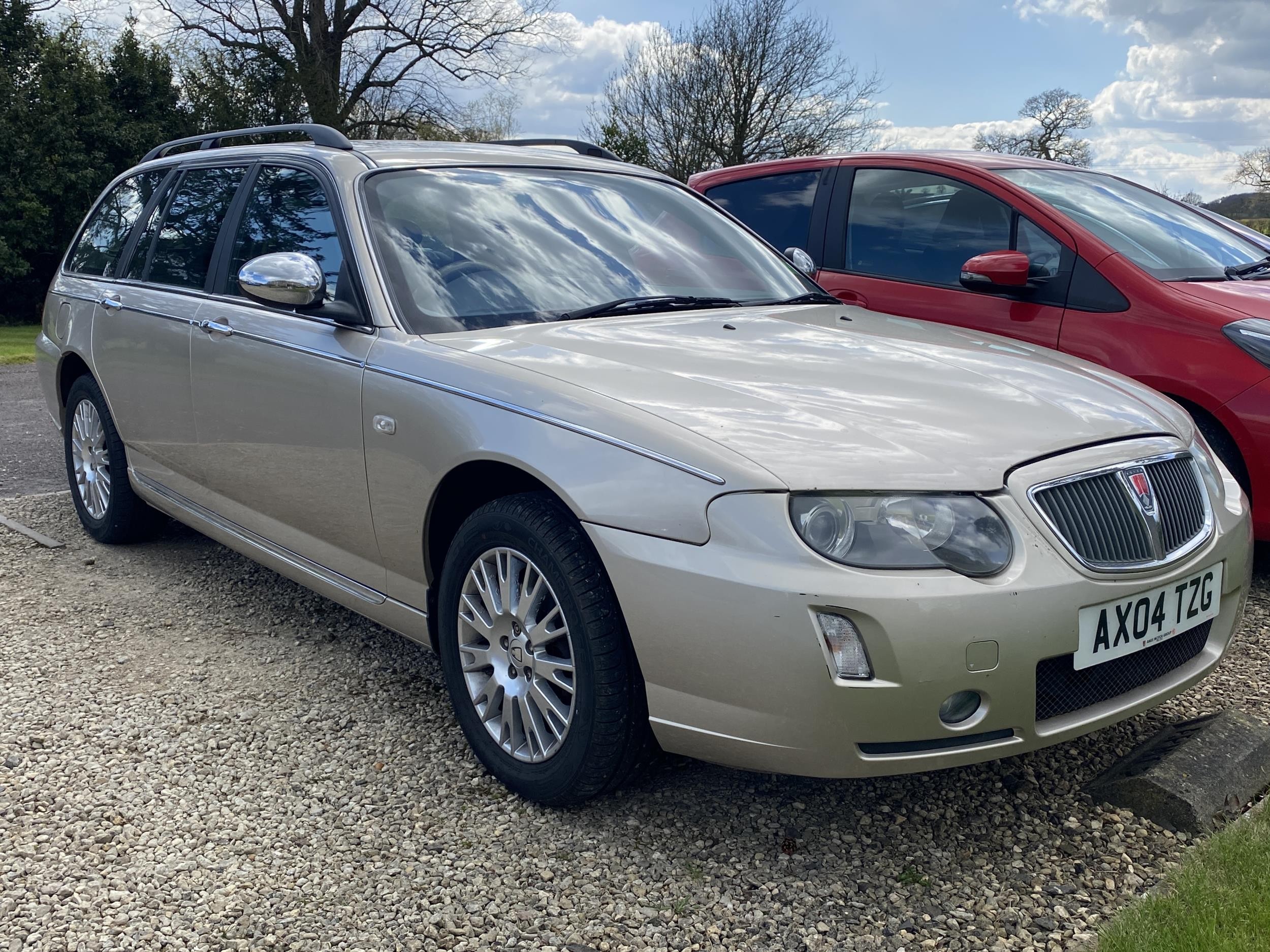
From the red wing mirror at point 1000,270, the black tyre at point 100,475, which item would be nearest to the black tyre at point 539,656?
the black tyre at point 100,475

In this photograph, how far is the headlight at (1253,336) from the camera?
409cm

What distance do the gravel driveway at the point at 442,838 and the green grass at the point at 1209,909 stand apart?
118 mm

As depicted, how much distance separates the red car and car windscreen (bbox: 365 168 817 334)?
882 millimetres

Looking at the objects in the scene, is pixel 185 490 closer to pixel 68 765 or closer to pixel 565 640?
pixel 68 765

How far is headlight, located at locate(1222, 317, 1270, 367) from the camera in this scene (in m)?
4.09

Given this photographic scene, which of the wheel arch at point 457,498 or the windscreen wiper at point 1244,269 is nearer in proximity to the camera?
the wheel arch at point 457,498

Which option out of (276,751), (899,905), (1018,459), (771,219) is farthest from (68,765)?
(771,219)

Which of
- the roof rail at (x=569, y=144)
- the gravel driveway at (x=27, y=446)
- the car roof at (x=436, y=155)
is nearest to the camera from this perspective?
the car roof at (x=436, y=155)

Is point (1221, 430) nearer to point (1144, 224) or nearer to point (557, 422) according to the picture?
point (1144, 224)

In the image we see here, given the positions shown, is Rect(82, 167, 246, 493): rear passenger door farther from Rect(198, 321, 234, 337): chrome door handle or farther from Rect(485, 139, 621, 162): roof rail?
Rect(485, 139, 621, 162): roof rail

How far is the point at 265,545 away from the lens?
12.2 feet

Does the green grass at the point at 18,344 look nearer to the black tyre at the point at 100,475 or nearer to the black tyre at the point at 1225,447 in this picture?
the black tyre at the point at 100,475

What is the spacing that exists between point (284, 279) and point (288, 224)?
63 centimetres

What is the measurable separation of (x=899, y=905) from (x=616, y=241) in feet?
7.15
